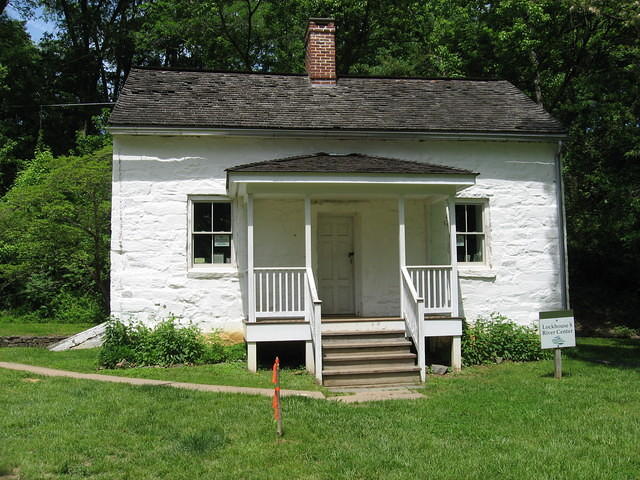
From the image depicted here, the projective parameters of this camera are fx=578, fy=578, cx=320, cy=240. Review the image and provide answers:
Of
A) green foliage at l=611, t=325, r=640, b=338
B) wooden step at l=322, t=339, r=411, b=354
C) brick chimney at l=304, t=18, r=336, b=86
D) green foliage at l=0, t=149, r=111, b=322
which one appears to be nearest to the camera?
wooden step at l=322, t=339, r=411, b=354

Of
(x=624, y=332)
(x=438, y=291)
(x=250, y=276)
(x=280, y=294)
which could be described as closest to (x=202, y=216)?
(x=250, y=276)

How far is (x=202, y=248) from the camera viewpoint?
37.8 ft

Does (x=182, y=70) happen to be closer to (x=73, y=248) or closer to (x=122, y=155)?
(x=122, y=155)

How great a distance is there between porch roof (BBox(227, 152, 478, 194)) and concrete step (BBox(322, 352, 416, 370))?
2950mm

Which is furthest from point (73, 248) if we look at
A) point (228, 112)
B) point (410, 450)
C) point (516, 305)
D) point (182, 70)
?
point (410, 450)

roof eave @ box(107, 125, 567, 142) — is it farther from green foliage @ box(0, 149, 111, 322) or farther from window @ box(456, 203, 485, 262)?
green foliage @ box(0, 149, 111, 322)

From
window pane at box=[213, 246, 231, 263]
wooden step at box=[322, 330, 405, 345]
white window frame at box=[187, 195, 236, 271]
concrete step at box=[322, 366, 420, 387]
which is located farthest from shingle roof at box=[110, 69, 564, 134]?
concrete step at box=[322, 366, 420, 387]

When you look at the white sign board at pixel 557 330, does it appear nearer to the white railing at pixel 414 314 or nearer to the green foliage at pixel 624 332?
the white railing at pixel 414 314

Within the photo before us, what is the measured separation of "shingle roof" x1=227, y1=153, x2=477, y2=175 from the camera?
1009 centimetres

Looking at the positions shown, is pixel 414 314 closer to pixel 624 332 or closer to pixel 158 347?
pixel 158 347

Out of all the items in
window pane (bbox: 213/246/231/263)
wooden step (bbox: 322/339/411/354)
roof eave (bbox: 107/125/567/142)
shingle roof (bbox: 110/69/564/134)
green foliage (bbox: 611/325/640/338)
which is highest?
shingle roof (bbox: 110/69/564/134)

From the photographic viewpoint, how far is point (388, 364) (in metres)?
9.72

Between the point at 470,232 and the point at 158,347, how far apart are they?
6.75m

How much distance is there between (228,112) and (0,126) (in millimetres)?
17436
